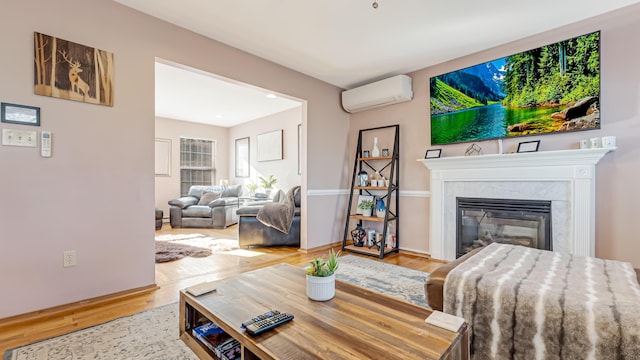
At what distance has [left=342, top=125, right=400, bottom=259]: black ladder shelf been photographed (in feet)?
12.6

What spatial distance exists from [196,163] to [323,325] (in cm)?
707

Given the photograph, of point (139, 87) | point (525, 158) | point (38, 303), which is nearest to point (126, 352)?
point (38, 303)

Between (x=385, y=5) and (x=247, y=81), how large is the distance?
1699 mm

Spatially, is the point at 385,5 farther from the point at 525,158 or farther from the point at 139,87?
the point at 139,87

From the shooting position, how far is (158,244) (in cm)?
425

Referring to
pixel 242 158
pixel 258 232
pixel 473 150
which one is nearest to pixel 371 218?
pixel 473 150

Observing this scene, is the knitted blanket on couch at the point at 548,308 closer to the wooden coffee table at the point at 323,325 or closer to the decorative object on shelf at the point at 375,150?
the wooden coffee table at the point at 323,325

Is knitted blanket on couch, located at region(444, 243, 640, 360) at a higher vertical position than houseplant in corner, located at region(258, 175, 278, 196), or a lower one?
lower

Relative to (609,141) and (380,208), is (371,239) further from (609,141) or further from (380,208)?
(609,141)

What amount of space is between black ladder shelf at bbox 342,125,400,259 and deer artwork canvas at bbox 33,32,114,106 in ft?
10.2

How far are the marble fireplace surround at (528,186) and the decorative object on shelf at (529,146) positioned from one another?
0.12m

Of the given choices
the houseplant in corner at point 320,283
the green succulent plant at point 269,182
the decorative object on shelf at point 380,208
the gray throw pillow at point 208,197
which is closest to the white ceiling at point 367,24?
the decorative object on shelf at point 380,208

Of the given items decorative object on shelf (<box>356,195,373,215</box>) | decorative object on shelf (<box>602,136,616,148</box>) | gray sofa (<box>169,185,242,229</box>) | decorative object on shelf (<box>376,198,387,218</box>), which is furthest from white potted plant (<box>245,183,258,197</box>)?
decorative object on shelf (<box>602,136,616,148</box>)

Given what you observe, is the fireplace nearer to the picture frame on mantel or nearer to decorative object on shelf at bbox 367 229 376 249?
the picture frame on mantel
